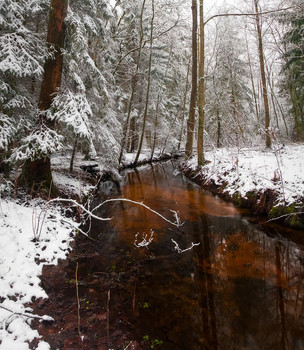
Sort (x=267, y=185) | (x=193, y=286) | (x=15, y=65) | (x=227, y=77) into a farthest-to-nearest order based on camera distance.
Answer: (x=227, y=77) < (x=267, y=185) < (x=15, y=65) < (x=193, y=286)

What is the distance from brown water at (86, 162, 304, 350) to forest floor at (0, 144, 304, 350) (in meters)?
0.45

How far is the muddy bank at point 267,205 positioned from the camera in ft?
17.2

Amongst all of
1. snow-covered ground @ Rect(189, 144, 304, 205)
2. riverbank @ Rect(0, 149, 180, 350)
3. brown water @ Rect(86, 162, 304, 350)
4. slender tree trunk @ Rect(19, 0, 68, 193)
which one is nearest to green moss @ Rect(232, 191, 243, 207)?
snow-covered ground @ Rect(189, 144, 304, 205)

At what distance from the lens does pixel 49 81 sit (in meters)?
6.20

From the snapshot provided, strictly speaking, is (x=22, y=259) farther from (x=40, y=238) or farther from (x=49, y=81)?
(x=49, y=81)

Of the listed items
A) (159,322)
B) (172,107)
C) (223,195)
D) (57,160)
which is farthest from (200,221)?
(172,107)

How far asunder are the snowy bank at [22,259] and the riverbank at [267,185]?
209 inches

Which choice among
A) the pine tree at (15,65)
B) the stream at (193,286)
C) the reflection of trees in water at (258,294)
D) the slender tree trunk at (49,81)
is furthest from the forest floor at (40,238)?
the pine tree at (15,65)

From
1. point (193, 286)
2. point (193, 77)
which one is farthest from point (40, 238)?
point (193, 77)

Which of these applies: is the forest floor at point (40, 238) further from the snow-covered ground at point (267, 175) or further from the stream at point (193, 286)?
the stream at point (193, 286)

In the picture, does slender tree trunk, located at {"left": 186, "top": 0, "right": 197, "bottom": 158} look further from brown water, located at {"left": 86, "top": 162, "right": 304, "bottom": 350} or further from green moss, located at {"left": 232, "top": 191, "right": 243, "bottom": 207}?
brown water, located at {"left": 86, "top": 162, "right": 304, "bottom": 350}

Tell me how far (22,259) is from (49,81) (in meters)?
4.91

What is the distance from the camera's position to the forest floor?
2686 millimetres

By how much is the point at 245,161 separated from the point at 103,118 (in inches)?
256
